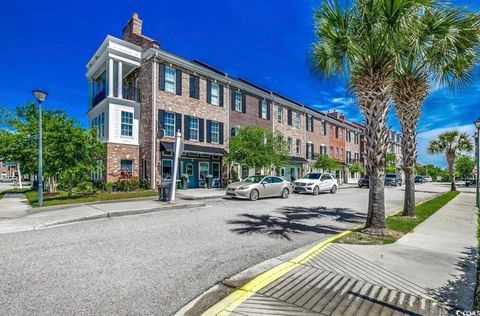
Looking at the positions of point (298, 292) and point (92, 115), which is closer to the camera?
point (298, 292)

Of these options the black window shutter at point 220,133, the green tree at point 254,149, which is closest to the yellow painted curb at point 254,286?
the green tree at point 254,149

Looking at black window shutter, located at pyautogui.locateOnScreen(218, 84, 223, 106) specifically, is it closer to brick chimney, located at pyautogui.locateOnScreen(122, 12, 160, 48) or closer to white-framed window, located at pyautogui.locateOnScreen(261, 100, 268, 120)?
white-framed window, located at pyautogui.locateOnScreen(261, 100, 268, 120)

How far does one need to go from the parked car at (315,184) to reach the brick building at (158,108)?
6834 millimetres

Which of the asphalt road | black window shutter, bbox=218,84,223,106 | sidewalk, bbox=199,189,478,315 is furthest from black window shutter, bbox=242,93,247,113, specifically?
sidewalk, bbox=199,189,478,315

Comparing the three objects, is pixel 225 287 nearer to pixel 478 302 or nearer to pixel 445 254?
pixel 478 302

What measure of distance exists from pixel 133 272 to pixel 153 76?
17612 mm

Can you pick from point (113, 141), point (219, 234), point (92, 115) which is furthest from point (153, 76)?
point (219, 234)

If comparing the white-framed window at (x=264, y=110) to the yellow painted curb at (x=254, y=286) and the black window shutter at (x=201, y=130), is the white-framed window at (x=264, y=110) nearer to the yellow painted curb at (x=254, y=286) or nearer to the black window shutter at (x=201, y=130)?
the black window shutter at (x=201, y=130)

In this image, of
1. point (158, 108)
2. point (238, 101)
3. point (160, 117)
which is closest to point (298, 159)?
point (238, 101)

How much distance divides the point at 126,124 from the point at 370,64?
17.6 meters

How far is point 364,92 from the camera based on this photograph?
7.38 meters

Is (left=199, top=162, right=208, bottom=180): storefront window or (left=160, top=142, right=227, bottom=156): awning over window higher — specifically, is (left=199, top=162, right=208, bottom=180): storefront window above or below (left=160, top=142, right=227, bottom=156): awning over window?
Result: below

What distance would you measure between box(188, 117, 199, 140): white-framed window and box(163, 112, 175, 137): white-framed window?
4.97ft

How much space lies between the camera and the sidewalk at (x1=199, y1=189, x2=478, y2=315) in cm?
325
